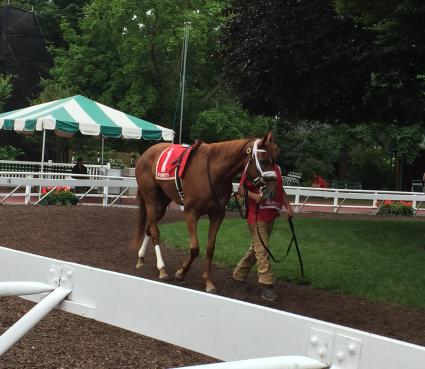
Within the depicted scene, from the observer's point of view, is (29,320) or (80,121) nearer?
(29,320)

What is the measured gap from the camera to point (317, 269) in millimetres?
8672

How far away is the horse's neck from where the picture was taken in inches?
269

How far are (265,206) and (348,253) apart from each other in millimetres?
3875

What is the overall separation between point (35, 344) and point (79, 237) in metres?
6.11

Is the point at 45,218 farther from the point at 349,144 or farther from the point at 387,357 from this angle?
the point at 349,144

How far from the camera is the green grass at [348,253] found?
25.3ft

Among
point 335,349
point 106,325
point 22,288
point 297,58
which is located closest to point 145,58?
point 297,58

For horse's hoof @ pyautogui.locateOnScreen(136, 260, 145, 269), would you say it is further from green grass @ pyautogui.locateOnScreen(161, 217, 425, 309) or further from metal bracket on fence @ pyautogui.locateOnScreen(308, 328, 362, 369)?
metal bracket on fence @ pyautogui.locateOnScreen(308, 328, 362, 369)

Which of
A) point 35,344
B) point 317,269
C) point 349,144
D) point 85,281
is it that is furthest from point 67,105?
point 349,144

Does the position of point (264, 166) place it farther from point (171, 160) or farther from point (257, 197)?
point (171, 160)

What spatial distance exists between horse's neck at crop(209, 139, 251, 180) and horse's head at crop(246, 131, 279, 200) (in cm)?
26

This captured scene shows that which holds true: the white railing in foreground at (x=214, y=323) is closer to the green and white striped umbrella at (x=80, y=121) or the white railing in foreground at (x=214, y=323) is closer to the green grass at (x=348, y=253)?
the green grass at (x=348, y=253)

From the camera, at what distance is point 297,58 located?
12227 millimetres

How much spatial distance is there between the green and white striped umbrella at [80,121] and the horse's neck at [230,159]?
10.8m
